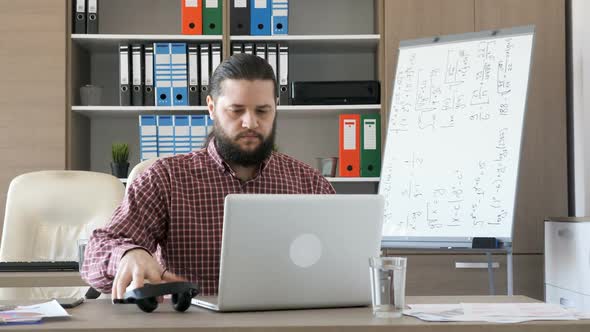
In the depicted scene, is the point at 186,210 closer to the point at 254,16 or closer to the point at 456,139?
the point at 456,139

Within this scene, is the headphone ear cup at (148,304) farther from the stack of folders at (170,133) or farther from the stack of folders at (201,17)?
the stack of folders at (201,17)

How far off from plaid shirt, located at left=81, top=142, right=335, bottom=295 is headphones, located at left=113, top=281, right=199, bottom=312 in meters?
0.47

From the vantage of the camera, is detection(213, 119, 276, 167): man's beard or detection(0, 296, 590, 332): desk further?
detection(213, 119, 276, 167): man's beard

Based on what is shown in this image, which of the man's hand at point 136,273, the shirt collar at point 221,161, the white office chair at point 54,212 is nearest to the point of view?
the man's hand at point 136,273

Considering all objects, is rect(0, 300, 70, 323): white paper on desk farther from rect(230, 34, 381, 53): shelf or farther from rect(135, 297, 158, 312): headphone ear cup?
rect(230, 34, 381, 53): shelf

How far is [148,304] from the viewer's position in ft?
4.53

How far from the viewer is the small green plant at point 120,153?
398 centimetres

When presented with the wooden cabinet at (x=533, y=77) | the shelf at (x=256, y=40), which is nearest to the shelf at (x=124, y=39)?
the shelf at (x=256, y=40)

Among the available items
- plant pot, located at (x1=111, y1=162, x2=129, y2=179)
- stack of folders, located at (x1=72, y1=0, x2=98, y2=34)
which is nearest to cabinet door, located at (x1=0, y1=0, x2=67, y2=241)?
stack of folders, located at (x1=72, y1=0, x2=98, y2=34)

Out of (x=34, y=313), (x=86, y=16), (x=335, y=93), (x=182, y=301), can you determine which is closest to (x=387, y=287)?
(x=182, y=301)

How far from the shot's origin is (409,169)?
142 inches

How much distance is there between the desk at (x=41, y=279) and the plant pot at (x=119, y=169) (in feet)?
5.68

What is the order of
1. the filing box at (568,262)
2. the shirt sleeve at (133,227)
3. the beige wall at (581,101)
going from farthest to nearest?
the beige wall at (581,101) < the filing box at (568,262) < the shirt sleeve at (133,227)

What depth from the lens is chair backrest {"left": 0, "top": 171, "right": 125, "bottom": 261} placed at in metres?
2.71
